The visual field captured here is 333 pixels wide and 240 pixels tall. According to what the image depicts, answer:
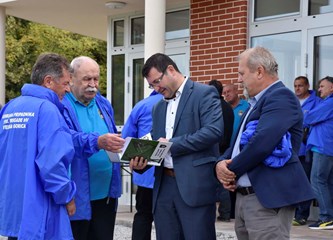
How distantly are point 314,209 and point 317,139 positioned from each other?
1.32 m

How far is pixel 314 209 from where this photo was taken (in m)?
8.78

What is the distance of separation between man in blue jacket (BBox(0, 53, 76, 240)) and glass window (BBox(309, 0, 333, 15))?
5.36 meters

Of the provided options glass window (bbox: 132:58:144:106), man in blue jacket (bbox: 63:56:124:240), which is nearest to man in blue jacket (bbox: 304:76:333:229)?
man in blue jacket (bbox: 63:56:124:240)

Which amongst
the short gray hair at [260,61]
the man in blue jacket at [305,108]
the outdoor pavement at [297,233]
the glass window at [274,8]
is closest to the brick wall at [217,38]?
the glass window at [274,8]

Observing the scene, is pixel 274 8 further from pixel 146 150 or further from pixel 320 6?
pixel 146 150

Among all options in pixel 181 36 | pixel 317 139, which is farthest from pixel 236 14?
pixel 317 139

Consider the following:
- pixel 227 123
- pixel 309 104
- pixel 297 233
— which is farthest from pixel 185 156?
pixel 309 104

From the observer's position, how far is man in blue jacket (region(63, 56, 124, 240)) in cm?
498

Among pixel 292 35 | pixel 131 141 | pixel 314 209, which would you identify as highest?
pixel 292 35

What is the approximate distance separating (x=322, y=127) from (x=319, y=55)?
123 centimetres

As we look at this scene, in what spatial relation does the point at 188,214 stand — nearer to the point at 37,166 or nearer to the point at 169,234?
the point at 169,234

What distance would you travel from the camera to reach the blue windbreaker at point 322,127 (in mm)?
7906

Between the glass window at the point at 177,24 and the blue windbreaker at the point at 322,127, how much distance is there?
3478 mm

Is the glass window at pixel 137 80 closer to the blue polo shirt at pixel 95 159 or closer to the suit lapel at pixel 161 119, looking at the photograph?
the blue polo shirt at pixel 95 159
